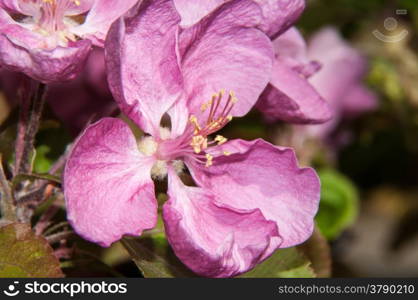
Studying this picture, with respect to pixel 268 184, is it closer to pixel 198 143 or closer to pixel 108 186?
pixel 198 143

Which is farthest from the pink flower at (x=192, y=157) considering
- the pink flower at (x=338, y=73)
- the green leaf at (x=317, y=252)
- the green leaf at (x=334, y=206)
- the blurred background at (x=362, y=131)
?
the pink flower at (x=338, y=73)

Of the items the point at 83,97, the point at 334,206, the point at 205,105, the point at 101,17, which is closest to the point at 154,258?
the point at 205,105

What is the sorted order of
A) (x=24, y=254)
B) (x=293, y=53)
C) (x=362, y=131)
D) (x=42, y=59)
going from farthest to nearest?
(x=362, y=131) → (x=293, y=53) → (x=24, y=254) → (x=42, y=59)

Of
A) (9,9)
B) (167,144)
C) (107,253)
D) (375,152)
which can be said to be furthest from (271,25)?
(375,152)

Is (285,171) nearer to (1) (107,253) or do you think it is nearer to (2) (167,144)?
(2) (167,144)

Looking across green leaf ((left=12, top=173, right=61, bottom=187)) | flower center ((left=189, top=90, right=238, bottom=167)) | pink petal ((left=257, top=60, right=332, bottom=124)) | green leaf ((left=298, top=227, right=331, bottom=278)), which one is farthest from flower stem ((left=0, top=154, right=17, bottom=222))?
green leaf ((left=298, top=227, right=331, bottom=278))

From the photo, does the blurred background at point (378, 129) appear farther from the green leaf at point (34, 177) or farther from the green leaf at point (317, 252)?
the green leaf at point (34, 177)
